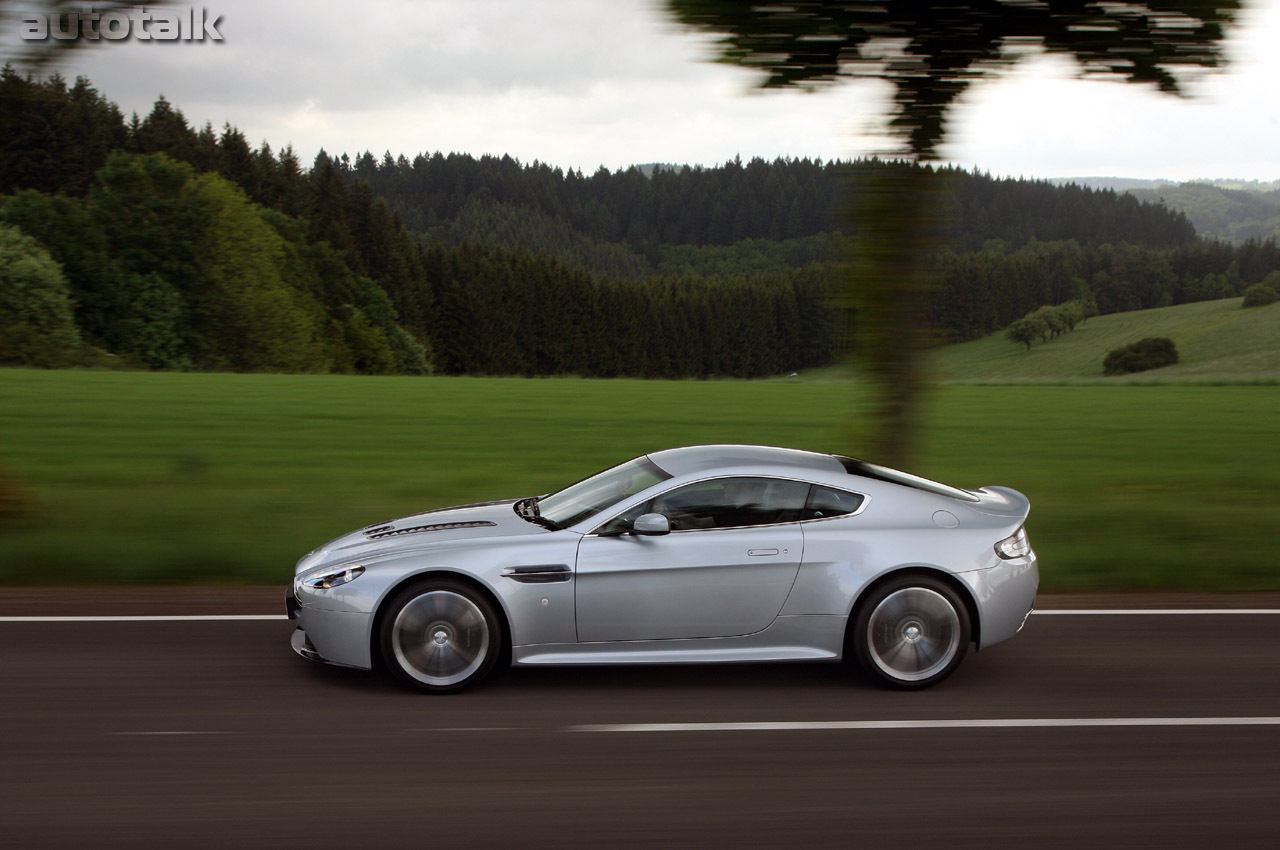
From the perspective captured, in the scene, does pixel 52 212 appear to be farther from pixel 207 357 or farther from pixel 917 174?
pixel 917 174

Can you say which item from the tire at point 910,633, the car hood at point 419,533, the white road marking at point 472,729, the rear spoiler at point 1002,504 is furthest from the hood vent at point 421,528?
the rear spoiler at point 1002,504

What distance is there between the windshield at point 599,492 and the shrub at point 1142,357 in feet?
292

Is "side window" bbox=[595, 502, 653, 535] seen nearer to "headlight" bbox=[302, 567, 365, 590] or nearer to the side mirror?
the side mirror

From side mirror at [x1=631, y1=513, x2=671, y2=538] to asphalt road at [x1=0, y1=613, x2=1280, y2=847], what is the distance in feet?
2.87

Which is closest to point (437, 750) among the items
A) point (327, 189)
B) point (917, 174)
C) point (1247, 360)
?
point (917, 174)

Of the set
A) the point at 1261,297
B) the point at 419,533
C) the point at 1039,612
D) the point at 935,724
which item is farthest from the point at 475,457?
the point at 1261,297

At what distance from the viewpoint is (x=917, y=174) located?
31.4 ft

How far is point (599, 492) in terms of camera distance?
21.7 ft

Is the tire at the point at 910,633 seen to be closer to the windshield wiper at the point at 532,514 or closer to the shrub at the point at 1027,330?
the windshield wiper at the point at 532,514

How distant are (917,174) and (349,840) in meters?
7.26

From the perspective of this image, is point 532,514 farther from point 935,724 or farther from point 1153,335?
point 1153,335

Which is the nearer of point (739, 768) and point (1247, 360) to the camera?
point (739, 768)

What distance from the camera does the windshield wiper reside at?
20.6 ft

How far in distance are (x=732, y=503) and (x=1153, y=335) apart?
326ft
